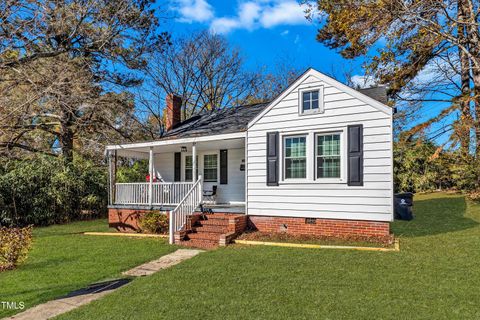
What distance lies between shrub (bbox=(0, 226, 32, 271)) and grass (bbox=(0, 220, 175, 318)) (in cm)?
21

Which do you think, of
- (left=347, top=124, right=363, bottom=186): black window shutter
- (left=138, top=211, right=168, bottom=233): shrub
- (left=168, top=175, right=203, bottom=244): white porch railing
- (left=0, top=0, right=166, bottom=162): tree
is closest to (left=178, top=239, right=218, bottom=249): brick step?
(left=168, top=175, right=203, bottom=244): white porch railing

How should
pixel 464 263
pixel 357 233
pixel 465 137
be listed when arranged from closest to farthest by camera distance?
pixel 464 263
pixel 357 233
pixel 465 137

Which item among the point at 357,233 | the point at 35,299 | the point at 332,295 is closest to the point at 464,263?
the point at 357,233

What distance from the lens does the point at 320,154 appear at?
350 inches

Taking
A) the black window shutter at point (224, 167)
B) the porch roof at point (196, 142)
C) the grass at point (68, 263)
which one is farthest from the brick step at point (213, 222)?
the black window shutter at point (224, 167)

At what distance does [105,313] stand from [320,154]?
6.51 meters

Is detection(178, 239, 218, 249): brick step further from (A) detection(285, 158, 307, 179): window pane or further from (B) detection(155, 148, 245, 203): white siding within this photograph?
(B) detection(155, 148, 245, 203): white siding

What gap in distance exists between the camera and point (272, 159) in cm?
951

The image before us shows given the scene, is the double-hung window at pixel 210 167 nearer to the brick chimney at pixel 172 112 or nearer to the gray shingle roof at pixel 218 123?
the gray shingle roof at pixel 218 123

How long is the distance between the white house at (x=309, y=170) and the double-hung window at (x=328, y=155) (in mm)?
26

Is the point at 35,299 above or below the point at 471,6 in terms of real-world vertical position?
below

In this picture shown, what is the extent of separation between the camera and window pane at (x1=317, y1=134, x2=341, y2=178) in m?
8.69

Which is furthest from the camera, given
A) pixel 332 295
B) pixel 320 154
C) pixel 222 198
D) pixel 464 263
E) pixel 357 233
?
pixel 222 198

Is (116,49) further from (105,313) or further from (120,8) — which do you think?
(105,313)
